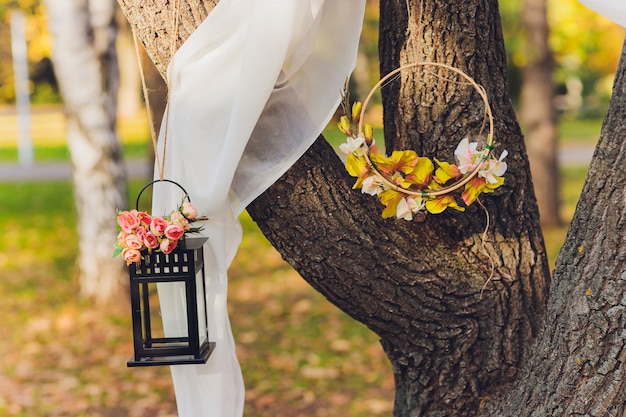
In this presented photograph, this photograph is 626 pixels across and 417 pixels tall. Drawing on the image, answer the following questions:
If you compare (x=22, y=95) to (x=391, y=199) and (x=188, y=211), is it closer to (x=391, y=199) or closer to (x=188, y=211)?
(x=188, y=211)

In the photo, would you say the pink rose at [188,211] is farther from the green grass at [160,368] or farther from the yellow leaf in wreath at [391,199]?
the green grass at [160,368]

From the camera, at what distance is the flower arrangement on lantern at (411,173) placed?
214 cm

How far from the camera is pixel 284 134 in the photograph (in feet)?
7.45

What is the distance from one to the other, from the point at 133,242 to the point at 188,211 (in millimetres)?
170

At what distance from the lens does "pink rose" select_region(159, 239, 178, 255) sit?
212 cm

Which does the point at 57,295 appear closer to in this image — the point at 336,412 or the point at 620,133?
the point at 336,412

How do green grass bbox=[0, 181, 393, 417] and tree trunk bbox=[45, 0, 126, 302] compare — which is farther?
tree trunk bbox=[45, 0, 126, 302]

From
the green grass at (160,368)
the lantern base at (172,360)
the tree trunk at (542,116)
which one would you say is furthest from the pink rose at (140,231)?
the tree trunk at (542,116)

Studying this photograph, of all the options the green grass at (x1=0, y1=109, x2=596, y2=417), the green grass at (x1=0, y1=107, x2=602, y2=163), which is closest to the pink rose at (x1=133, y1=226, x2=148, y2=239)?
the green grass at (x1=0, y1=109, x2=596, y2=417)

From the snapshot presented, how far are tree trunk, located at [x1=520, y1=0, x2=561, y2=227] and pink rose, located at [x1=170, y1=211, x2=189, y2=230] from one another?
21.8 feet

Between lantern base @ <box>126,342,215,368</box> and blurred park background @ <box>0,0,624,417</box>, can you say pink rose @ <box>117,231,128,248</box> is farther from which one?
blurred park background @ <box>0,0,624,417</box>

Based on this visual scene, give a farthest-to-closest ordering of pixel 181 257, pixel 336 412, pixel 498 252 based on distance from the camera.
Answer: pixel 336 412 → pixel 498 252 → pixel 181 257

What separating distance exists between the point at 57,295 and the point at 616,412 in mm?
5547

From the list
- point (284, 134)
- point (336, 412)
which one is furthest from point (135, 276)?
A: point (336, 412)
